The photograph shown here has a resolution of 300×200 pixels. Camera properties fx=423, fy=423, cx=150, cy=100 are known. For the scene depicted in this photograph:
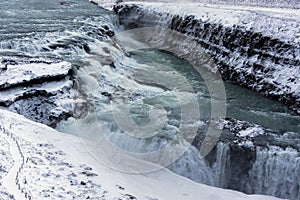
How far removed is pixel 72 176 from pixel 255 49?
1123 centimetres

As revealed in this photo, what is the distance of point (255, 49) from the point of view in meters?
18.2

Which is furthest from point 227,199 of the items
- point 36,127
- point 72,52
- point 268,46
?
point 72,52

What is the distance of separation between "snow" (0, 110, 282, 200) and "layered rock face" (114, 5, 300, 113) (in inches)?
255

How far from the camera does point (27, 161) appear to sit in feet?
32.1

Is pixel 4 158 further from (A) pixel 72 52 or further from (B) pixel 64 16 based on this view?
(B) pixel 64 16

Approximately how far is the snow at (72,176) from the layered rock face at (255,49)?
6470 millimetres

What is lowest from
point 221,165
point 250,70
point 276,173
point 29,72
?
point 221,165

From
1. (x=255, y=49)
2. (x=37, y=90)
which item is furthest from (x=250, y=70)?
(x=37, y=90)

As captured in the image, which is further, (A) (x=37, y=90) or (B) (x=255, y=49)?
(B) (x=255, y=49)

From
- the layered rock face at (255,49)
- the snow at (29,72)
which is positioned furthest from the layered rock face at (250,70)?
the snow at (29,72)

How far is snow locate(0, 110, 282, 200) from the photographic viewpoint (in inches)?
358

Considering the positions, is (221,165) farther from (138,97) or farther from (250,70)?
(250,70)

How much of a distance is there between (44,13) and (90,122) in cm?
1460

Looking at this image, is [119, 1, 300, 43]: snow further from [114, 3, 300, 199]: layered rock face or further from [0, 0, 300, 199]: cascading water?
[0, 0, 300, 199]: cascading water
